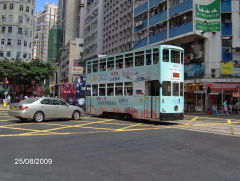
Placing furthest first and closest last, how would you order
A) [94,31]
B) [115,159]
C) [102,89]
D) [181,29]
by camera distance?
1. [94,31]
2. [181,29]
3. [102,89]
4. [115,159]

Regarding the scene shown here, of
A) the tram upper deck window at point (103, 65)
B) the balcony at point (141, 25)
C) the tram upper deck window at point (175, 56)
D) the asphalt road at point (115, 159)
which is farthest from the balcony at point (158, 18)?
the asphalt road at point (115, 159)

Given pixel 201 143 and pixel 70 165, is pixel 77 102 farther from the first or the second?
pixel 70 165

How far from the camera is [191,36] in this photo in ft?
A: 87.7

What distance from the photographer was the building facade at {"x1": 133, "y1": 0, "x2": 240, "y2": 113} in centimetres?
2488

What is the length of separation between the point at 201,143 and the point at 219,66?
2050 cm

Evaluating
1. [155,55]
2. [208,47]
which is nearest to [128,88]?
[155,55]

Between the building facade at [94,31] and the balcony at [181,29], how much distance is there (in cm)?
3303

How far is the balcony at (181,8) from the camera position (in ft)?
87.4

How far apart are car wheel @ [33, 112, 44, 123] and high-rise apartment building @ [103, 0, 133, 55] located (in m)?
33.1

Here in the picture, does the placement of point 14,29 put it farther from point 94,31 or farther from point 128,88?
point 128,88

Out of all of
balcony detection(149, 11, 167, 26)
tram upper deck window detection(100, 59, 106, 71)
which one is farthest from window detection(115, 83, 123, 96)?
balcony detection(149, 11, 167, 26)

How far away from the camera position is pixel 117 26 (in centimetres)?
5178

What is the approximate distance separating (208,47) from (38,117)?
71.4 ft

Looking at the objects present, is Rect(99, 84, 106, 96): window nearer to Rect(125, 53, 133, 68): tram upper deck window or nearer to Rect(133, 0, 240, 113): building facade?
Rect(125, 53, 133, 68): tram upper deck window
